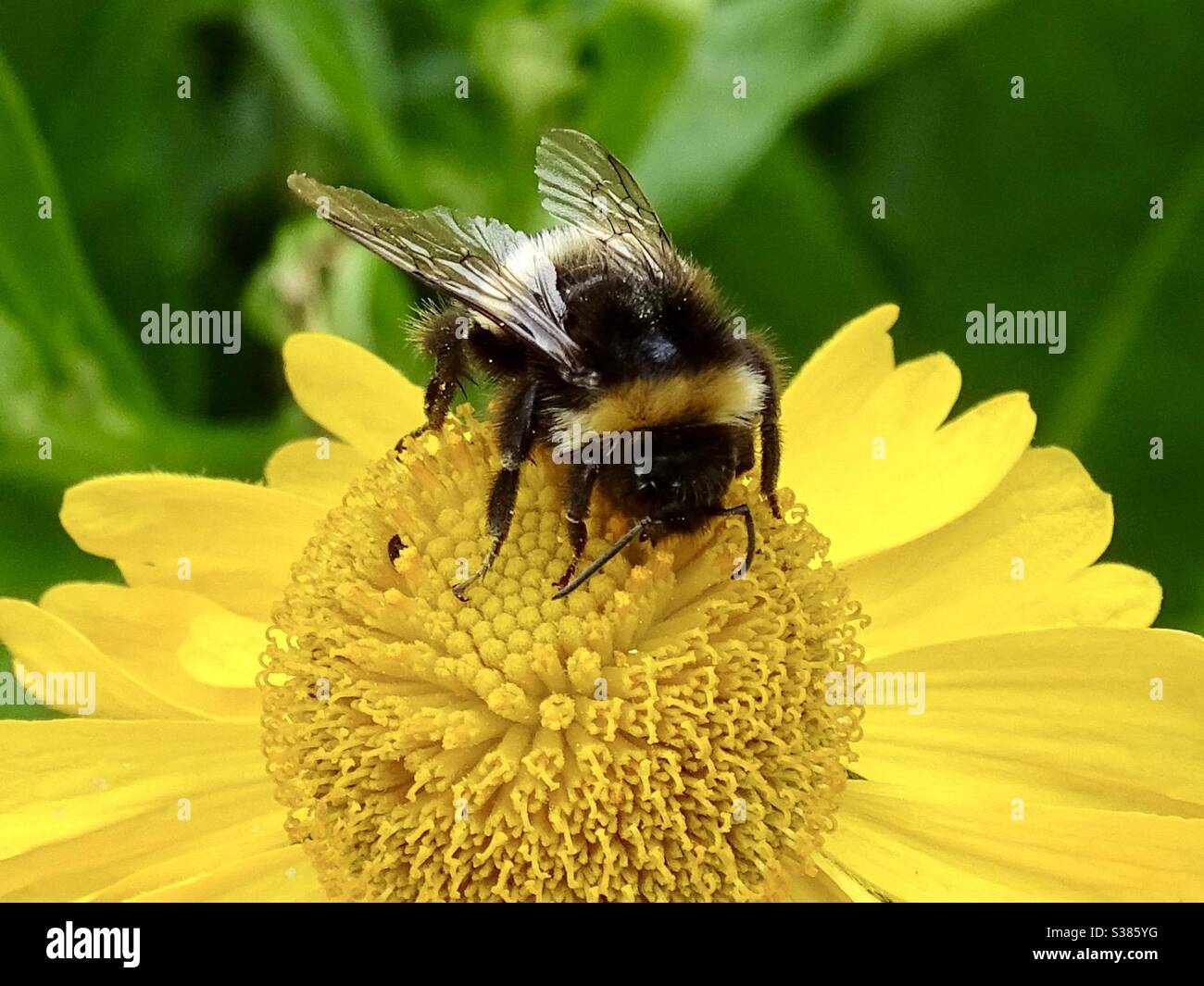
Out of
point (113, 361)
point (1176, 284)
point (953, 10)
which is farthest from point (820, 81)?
point (113, 361)

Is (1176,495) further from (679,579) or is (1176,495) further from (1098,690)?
(679,579)

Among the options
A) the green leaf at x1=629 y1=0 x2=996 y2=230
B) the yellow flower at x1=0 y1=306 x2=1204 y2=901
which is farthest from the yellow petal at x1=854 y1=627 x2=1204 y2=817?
the green leaf at x1=629 y1=0 x2=996 y2=230

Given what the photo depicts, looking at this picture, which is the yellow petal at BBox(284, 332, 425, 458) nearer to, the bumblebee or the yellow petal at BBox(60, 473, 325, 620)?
the yellow petal at BBox(60, 473, 325, 620)

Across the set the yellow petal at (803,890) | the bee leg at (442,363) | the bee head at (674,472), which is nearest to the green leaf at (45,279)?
the bee leg at (442,363)

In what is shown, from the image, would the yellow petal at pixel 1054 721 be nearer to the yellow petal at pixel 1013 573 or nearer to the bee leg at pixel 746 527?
the yellow petal at pixel 1013 573

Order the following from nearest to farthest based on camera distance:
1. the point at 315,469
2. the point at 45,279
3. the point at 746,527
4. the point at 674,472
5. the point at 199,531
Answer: the point at 674,472
the point at 746,527
the point at 199,531
the point at 315,469
the point at 45,279

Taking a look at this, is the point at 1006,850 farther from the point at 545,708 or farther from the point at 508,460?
the point at 508,460

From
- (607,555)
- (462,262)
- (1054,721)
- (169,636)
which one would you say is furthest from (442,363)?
(1054,721)
